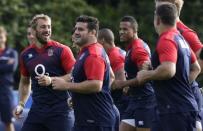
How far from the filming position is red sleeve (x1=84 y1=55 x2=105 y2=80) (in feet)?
33.9

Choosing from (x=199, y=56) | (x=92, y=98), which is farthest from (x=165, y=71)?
(x=199, y=56)

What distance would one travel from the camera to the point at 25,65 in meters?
12.1

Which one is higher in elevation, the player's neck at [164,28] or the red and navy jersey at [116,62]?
the player's neck at [164,28]

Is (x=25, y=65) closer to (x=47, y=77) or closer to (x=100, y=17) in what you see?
(x=47, y=77)

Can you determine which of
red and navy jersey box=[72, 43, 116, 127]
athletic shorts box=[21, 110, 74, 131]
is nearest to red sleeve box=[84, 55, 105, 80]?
red and navy jersey box=[72, 43, 116, 127]

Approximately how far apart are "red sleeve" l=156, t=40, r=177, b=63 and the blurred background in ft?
54.4

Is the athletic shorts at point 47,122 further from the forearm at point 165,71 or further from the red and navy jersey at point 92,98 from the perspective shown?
the forearm at point 165,71

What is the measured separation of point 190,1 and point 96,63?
20.3 meters

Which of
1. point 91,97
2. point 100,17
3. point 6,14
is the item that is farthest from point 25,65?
point 100,17

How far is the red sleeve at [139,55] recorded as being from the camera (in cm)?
1213

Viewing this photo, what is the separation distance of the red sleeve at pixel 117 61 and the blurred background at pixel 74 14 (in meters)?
13.0

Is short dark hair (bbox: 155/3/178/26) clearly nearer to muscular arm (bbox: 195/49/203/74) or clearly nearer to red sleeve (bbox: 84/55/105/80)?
red sleeve (bbox: 84/55/105/80)

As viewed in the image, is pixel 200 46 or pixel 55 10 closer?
pixel 200 46

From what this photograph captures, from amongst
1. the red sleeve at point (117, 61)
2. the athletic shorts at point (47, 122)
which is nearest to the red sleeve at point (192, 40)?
the athletic shorts at point (47, 122)
